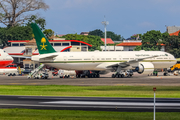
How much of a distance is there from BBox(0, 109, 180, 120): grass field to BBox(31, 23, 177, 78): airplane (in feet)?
117

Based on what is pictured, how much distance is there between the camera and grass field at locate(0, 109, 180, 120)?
21.4m

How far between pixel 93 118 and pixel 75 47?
10736 cm

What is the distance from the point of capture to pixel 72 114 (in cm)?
2278

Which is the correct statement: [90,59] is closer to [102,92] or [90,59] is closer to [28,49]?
[102,92]

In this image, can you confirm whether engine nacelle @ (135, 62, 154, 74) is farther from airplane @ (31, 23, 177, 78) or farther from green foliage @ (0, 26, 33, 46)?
green foliage @ (0, 26, 33, 46)

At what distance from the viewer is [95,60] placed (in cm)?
6178

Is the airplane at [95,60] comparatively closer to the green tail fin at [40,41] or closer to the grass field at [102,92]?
the green tail fin at [40,41]

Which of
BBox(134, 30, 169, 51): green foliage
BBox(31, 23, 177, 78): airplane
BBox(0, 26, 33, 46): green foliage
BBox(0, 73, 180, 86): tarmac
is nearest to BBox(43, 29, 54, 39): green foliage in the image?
BBox(0, 26, 33, 46): green foliage

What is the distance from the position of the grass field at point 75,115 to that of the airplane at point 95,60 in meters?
35.6

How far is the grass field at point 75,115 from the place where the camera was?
70.2 ft

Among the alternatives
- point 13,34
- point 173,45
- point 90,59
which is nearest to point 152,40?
point 173,45

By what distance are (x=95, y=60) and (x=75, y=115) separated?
130ft

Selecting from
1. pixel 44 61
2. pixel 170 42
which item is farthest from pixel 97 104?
pixel 170 42

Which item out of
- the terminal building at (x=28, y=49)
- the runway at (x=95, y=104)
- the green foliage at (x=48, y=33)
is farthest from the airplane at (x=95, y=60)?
the green foliage at (x=48, y=33)
